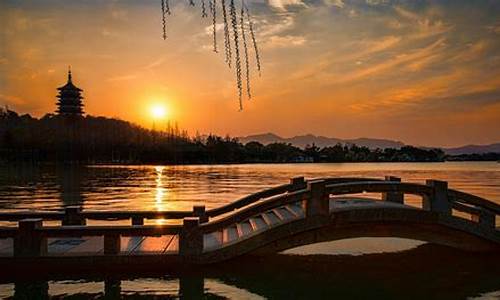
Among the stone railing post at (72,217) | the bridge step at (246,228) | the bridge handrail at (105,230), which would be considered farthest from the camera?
the stone railing post at (72,217)

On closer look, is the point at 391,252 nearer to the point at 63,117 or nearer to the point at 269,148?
the point at 63,117

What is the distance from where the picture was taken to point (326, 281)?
32.8ft

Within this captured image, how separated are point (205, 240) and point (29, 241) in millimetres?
4028

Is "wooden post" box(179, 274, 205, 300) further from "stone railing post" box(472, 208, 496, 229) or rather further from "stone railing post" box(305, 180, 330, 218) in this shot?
"stone railing post" box(472, 208, 496, 229)

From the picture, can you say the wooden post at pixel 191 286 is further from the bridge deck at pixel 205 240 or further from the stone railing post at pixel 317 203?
the stone railing post at pixel 317 203

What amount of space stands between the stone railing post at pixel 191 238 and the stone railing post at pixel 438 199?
554 centimetres

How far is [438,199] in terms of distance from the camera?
1109 centimetres

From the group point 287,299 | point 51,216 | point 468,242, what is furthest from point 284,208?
point 51,216

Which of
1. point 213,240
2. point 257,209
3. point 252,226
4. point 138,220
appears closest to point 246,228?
point 252,226

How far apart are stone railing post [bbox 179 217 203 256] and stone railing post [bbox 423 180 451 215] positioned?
5.54m

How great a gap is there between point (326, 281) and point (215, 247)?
2619 millimetres

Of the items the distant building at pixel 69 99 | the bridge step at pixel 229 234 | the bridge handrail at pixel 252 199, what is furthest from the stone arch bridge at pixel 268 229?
the distant building at pixel 69 99

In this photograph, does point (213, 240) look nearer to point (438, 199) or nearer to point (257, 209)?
point (257, 209)

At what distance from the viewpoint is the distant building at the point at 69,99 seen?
12888cm
